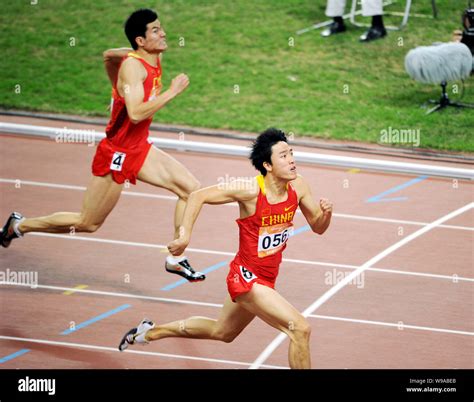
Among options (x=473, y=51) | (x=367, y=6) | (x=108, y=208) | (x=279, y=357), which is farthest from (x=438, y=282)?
(x=367, y=6)

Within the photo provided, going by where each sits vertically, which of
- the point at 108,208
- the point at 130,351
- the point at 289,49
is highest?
the point at 289,49

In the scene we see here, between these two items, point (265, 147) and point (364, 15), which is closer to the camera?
point (265, 147)

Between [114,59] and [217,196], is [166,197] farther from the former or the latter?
[217,196]

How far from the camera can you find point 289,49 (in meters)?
20.5

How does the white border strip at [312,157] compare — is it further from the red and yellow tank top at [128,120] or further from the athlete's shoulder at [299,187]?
the athlete's shoulder at [299,187]

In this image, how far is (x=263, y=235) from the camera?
8.34 metres

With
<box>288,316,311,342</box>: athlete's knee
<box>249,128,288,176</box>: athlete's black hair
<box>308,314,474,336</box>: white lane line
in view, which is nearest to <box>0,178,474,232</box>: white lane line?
<box>308,314,474,336</box>: white lane line

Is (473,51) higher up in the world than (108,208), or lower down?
higher up

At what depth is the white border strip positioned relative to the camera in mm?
14930

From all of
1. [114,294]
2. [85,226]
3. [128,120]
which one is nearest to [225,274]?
[114,294]

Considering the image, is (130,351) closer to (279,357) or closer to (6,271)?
(279,357)

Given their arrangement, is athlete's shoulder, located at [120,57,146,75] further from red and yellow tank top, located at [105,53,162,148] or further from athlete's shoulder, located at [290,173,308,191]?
athlete's shoulder, located at [290,173,308,191]

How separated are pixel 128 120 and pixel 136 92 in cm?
48

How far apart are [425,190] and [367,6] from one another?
5882 millimetres
